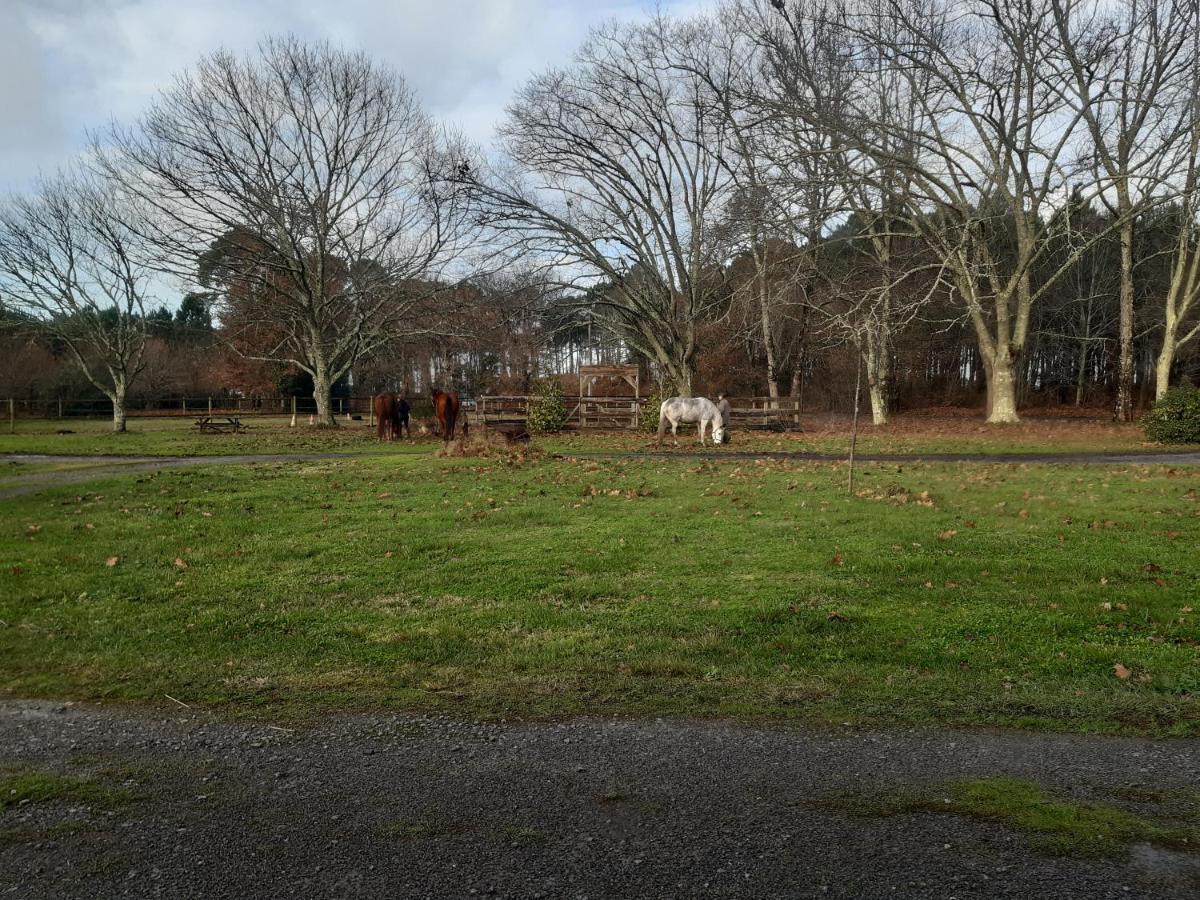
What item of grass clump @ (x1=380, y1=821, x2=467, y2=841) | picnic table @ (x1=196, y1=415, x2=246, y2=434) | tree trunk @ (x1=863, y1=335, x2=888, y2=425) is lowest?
grass clump @ (x1=380, y1=821, x2=467, y2=841)

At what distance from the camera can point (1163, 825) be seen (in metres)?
3.08

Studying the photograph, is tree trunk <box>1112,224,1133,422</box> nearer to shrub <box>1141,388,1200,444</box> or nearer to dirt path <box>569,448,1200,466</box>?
shrub <box>1141,388,1200,444</box>

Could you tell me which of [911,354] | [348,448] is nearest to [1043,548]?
[348,448]

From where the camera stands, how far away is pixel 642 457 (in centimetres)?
1922

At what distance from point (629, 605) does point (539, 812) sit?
3068mm

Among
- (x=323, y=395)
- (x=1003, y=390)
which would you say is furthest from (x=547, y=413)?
(x=1003, y=390)

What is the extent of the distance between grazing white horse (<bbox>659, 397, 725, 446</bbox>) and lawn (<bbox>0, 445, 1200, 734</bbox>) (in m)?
12.3

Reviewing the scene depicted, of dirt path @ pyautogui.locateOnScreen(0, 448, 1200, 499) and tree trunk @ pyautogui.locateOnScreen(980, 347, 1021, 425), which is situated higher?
tree trunk @ pyautogui.locateOnScreen(980, 347, 1021, 425)

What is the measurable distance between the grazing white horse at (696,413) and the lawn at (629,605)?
12340 mm

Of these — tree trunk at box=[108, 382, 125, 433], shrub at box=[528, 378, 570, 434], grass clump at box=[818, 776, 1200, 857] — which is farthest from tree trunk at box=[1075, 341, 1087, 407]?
tree trunk at box=[108, 382, 125, 433]

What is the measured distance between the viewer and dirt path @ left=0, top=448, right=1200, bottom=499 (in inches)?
599

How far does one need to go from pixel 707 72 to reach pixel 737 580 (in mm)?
24795

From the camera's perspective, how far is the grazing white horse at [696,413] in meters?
23.7

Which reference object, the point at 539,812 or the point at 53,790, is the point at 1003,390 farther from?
the point at 53,790
